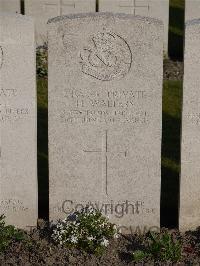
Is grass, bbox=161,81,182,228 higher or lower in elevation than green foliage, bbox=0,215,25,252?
higher

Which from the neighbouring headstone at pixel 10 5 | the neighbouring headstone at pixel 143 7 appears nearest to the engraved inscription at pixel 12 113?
the neighbouring headstone at pixel 143 7

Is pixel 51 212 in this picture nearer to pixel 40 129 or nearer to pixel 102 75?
pixel 102 75

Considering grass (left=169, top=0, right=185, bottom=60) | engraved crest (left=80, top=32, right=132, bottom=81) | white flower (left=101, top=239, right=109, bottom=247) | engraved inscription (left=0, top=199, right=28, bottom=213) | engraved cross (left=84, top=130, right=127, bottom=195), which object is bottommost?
white flower (left=101, top=239, right=109, bottom=247)

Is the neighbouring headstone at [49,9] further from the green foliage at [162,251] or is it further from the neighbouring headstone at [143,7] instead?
the green foliage at [162,251]

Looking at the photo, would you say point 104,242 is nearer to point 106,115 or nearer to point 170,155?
point 106,115

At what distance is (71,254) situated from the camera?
19.8 feet

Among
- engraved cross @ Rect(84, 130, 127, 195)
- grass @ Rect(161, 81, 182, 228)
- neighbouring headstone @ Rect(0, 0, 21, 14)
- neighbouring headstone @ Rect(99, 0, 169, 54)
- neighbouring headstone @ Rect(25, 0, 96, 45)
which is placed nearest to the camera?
engraved cross @ Rect(84, 130, 127, 195)

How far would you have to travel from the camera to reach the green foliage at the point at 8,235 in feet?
20.0

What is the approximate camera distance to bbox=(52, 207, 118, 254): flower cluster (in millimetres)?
6055

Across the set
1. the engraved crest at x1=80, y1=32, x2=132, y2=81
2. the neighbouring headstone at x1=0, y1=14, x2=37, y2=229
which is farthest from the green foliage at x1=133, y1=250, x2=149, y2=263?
the engraved crest at x1=80, y1=32, x2=132, y2=81

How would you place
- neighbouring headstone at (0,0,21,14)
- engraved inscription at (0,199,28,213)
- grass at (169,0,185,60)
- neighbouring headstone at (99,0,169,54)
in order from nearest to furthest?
engraved inscription at (0,199,28,213) → neighbouring headstone at (99,0,169,54) → neighbouring headstone at (0,0,21,14) → grass at (169,0,185,60)

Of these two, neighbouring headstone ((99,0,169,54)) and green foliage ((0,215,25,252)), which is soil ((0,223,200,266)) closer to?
green foliage ((0,215,25,252))

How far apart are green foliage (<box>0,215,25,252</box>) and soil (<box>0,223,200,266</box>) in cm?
5

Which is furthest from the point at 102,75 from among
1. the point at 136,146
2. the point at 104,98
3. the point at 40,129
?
the point at 40,129
